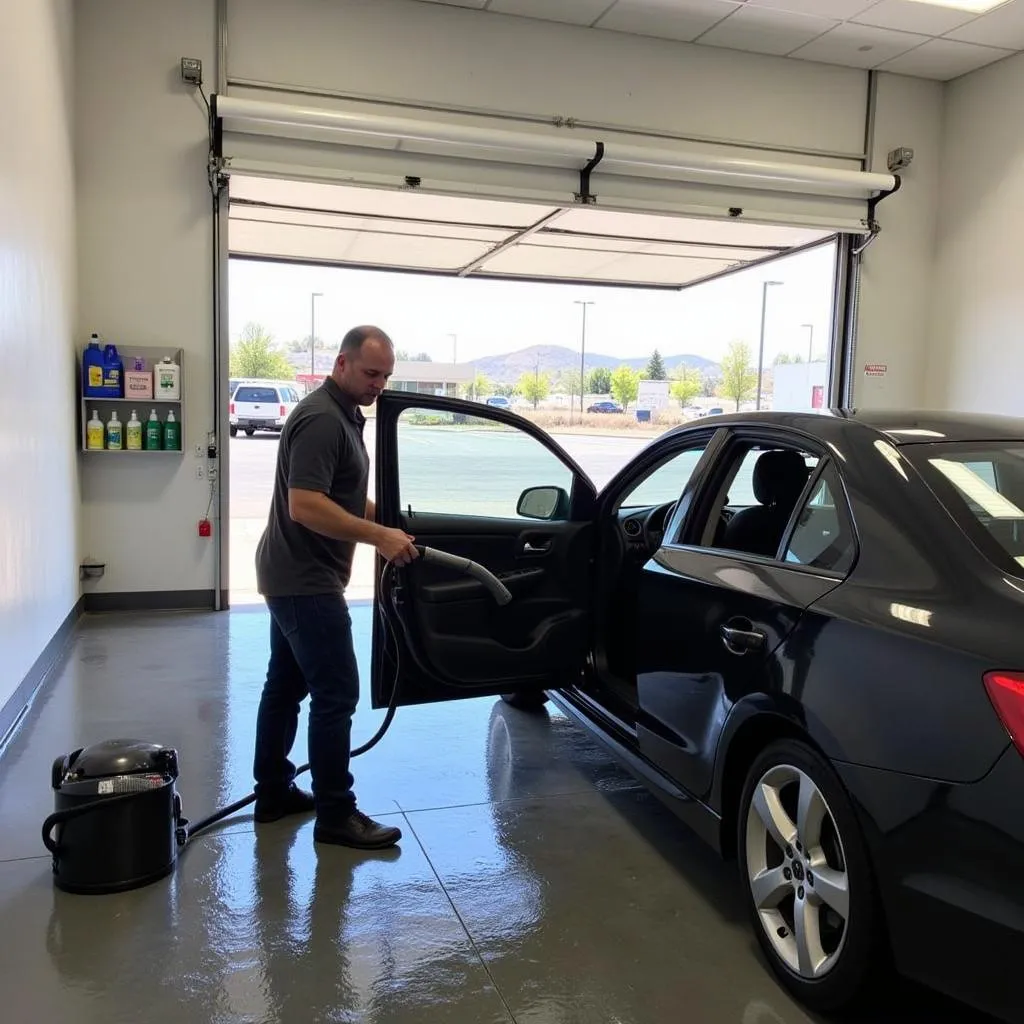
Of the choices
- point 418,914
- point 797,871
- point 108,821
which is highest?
point 797,871

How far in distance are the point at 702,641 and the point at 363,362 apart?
1.34 meters

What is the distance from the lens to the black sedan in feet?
5.38

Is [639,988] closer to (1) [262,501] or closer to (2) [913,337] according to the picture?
(2) [913,337]

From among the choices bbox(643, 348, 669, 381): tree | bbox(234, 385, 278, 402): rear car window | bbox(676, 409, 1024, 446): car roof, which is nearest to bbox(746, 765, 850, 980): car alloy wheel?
bbox(676, 409, 1024, 446): car roof

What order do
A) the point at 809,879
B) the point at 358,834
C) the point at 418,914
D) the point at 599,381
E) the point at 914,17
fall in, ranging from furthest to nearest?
the point at 599,381, the point at 914,17, the point at 358,834, the point at 418,914, the point at 809,879

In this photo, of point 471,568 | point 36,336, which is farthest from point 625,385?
point 471,568

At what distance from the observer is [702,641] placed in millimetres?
2490

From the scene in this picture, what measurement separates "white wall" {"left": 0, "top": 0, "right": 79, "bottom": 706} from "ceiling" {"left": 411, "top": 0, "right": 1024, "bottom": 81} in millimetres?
2766

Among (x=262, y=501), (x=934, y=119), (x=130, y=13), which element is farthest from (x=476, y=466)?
(x=262, y=501)

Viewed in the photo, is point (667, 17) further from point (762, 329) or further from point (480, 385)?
point (480, 385)

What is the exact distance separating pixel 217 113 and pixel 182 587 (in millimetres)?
3214

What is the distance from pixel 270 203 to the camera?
6871mm

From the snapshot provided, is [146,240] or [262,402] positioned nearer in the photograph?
[146,240]

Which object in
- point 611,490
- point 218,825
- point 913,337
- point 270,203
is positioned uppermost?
point 270,203
